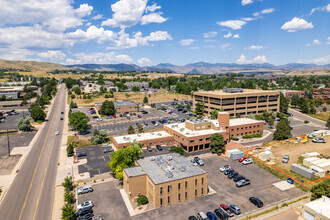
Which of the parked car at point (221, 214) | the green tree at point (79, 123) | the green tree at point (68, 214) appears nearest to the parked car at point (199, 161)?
the parked car at point (221, 214)

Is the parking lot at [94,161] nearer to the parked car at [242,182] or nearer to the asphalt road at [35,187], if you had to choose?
the asphalt road at [35,187]

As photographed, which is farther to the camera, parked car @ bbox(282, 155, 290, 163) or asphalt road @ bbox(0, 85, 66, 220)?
parked car @ bbox(282, 155, 290, 163)

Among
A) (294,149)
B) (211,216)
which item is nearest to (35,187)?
(211,216)

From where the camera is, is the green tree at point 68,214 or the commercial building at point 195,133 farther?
the commercial building at point 195,133

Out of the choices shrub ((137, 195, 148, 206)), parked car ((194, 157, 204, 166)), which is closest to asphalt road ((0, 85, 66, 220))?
shrub ((137, 195, 148, 206))

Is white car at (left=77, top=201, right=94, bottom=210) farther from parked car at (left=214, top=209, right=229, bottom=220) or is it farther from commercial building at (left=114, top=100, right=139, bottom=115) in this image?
commercial building at (left=114, top=100, right=139, bottom=115)

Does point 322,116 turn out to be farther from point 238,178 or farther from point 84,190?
point 84,190

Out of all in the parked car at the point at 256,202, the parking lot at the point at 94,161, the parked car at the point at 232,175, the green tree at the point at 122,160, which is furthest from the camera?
the parking lot at the point at 94,161

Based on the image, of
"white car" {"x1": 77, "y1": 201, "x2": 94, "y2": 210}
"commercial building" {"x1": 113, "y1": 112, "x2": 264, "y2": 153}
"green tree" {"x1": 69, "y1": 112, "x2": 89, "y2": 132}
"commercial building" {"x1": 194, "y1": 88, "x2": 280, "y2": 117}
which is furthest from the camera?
"commercial building" {"x1": 194, "y1": 88, "x2": 280, "y2": 117}
